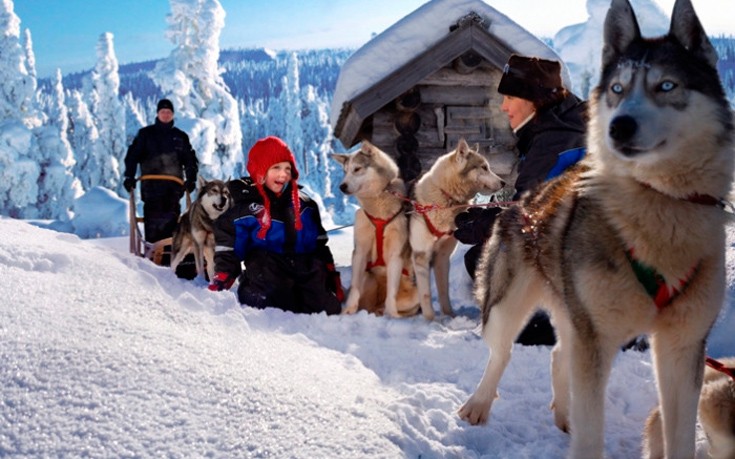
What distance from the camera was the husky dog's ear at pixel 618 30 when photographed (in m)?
1.96

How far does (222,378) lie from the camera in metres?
2.12

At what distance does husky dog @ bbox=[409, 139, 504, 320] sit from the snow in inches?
67.6

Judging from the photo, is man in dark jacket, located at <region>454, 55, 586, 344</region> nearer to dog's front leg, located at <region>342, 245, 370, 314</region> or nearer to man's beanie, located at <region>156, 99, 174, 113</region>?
dog's front leg, located at <region>342, 245, 370, 314</region>

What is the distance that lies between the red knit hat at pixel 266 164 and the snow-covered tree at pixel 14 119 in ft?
100

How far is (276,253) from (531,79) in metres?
2.75

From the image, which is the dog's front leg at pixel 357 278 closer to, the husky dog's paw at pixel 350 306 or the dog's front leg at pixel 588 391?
the husky dog's paw at pixel 350 306

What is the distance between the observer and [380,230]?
579cm

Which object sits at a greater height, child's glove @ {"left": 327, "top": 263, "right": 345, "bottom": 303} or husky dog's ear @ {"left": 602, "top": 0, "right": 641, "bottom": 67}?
husky dog's ear @ {"left": 602, "top": 0, "right": 641, "bottom": 67}

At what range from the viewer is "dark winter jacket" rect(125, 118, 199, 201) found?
8.39 metres

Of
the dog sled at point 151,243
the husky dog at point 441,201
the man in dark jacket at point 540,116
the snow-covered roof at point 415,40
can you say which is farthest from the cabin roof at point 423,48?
the man in dark jacket at point 540,116

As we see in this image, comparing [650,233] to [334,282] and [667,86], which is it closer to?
[667,86]

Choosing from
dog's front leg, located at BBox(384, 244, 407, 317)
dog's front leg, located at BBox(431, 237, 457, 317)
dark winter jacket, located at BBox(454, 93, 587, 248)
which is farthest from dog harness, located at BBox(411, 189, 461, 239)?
dark winter jacket, located at BBox(454, 93, 587, 248)

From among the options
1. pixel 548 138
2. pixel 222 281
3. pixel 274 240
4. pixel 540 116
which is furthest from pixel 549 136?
pixel 222 281

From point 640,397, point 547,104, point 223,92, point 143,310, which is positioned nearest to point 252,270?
point 143,310
